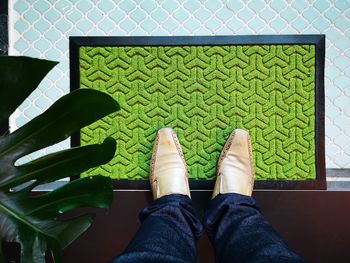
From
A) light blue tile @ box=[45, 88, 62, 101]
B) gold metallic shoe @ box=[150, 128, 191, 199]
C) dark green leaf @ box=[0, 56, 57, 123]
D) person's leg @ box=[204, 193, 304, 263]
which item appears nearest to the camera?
dark green leaf @ box=[0, 56, 57, 123]

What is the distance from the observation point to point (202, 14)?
961 millimetres

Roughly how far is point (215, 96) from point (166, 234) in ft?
1.40

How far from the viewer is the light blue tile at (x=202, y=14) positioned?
0.96 meters

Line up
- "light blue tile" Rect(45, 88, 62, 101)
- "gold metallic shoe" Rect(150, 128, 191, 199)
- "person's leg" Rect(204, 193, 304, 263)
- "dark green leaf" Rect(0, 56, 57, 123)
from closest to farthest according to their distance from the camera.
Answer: "dark green leaf" Rect(0, 56, 57, 123) → "person's leg" Rect(204, 193, 304, 263) → "gold metallic shoe" Rect(150, 128, 191, 199) → "light blue tile" Rect(45, 88, 62, 101)

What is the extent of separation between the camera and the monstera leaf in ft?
1.35

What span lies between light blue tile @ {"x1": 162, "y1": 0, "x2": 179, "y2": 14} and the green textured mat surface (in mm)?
112

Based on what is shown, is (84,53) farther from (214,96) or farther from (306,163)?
(306,163)

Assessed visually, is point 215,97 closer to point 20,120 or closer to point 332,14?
point 332,14

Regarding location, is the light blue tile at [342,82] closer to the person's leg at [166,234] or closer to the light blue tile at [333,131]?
the light blue tile at [333,131]

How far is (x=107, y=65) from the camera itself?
0.95 metres

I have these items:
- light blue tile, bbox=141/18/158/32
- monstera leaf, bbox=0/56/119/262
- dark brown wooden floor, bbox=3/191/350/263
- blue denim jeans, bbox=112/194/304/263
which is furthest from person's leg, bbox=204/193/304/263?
light blue tile, bbox=141/18/158/32

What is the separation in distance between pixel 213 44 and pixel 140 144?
35 centimetres

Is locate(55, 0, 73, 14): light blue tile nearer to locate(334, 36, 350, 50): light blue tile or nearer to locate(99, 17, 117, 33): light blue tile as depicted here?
locate(99, 17, 117, 33): light blue tile

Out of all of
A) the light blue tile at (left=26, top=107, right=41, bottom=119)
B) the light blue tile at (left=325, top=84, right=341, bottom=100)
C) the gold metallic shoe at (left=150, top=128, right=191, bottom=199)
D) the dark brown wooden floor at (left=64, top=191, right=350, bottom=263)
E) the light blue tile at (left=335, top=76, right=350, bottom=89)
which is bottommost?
the dark brown wooden floor at (left=64, top=191, right=350, bottom=263)
